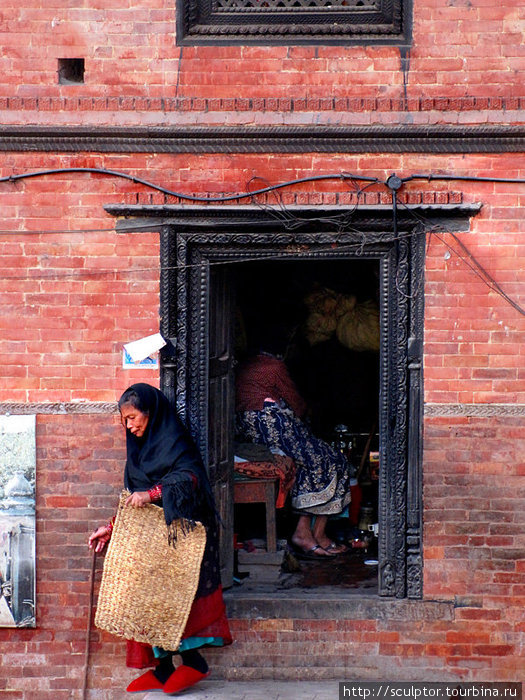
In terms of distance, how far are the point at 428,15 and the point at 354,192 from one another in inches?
48.8

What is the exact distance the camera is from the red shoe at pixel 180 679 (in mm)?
6156

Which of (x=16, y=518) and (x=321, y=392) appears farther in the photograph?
(x=321, y=392)

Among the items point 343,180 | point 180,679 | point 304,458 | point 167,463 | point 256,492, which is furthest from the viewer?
point 304,458

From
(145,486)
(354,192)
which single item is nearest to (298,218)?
(354,192)

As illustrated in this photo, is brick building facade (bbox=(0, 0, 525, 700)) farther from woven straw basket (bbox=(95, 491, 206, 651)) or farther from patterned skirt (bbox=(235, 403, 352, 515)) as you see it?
patterned skirt (bbox=(235, 403, 352, 515))

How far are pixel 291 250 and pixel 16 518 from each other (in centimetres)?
255

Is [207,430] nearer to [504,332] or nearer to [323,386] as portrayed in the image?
[504,332]

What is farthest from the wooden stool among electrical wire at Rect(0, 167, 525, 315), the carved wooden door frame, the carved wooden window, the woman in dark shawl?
the carved wooden window

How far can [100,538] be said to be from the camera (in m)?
6.21

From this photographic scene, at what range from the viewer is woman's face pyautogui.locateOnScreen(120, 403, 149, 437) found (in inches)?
232

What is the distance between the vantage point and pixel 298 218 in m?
6.48

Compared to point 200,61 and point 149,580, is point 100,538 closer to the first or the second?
point 149,580

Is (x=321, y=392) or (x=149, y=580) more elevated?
(x=321, y=392)

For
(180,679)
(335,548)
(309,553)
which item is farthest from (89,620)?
(335,548)
